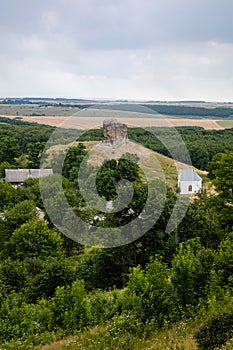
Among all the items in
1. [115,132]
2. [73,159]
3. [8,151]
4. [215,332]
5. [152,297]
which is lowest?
[73,159]

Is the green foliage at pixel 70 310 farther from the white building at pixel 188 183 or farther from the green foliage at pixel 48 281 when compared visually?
the white building at pixel 188 183

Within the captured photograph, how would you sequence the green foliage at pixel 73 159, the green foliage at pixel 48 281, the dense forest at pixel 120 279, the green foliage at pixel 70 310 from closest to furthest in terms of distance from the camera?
the dense forest at pixel 120 279 → the green foliage at pixel 70 310 → the green foliage at pixel 48 281 → the green foliage at pixel 73 159

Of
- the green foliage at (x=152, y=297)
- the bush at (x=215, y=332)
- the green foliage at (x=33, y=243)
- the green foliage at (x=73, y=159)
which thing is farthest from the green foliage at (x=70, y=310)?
the green foliage at (x=73, y=159)

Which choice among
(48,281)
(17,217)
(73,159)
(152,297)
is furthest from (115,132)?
(152,297)

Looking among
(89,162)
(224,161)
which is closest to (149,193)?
(224,161)

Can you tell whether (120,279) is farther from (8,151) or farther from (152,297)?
(8,151)

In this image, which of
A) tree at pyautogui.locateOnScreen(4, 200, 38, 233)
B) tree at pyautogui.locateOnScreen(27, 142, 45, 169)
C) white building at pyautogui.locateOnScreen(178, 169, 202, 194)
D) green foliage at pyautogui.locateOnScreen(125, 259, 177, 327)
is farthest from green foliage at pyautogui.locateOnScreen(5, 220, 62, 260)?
tree at pyautogui.locateOnScreen(27, 142, 45, 169)

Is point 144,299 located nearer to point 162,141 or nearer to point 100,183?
point 100,183
